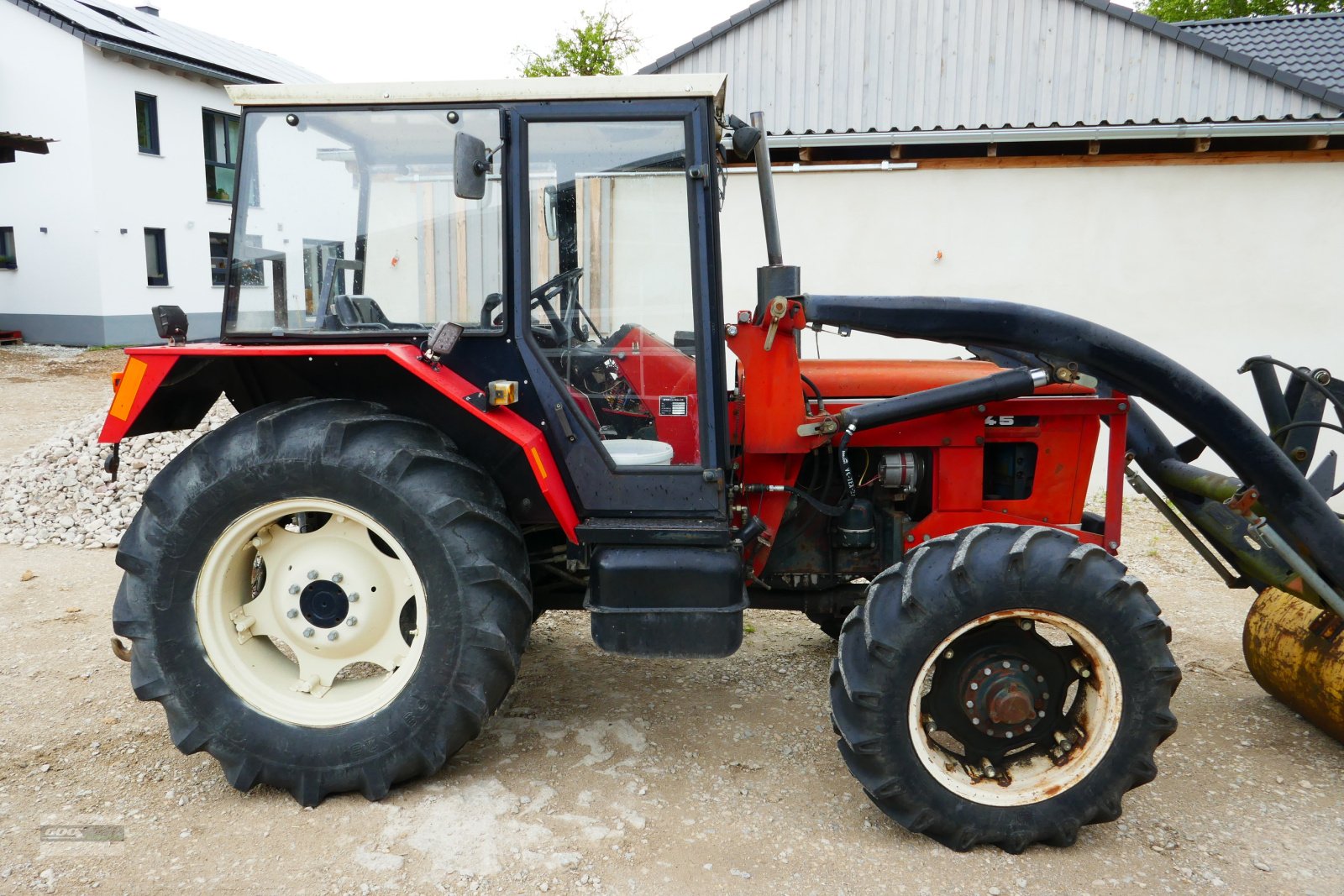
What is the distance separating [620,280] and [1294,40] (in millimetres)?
12333

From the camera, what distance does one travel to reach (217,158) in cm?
1952

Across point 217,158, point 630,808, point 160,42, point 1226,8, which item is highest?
point 1226,8

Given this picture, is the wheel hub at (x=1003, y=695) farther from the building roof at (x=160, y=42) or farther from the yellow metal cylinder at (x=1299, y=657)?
the building roof at (x=160, y=42)

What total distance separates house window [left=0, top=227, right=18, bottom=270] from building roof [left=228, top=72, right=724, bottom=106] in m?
17.9

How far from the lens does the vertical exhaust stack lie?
118 inches

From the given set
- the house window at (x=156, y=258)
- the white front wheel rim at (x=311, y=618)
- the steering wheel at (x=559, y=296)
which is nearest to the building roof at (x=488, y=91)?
the steering wheel at (x=559, y=296)

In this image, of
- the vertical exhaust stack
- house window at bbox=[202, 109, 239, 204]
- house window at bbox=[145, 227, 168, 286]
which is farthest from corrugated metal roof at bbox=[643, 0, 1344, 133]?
house window at bbox=[202, 109, 239, 204]

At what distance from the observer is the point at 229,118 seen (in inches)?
816

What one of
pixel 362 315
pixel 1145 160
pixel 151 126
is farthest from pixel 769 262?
pixel 151 126

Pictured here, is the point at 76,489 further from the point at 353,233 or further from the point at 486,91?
the point at 486,91

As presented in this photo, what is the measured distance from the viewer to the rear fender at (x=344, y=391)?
2842 millimetres

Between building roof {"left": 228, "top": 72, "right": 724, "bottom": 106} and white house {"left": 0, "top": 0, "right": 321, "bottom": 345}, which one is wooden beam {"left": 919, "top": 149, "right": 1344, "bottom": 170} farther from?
white house {"left": 0, "top": 0, "right": 321, "bottom": 345}

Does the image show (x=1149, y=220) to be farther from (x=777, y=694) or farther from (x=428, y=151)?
(x=428, y=151)

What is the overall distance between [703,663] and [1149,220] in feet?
18.3
